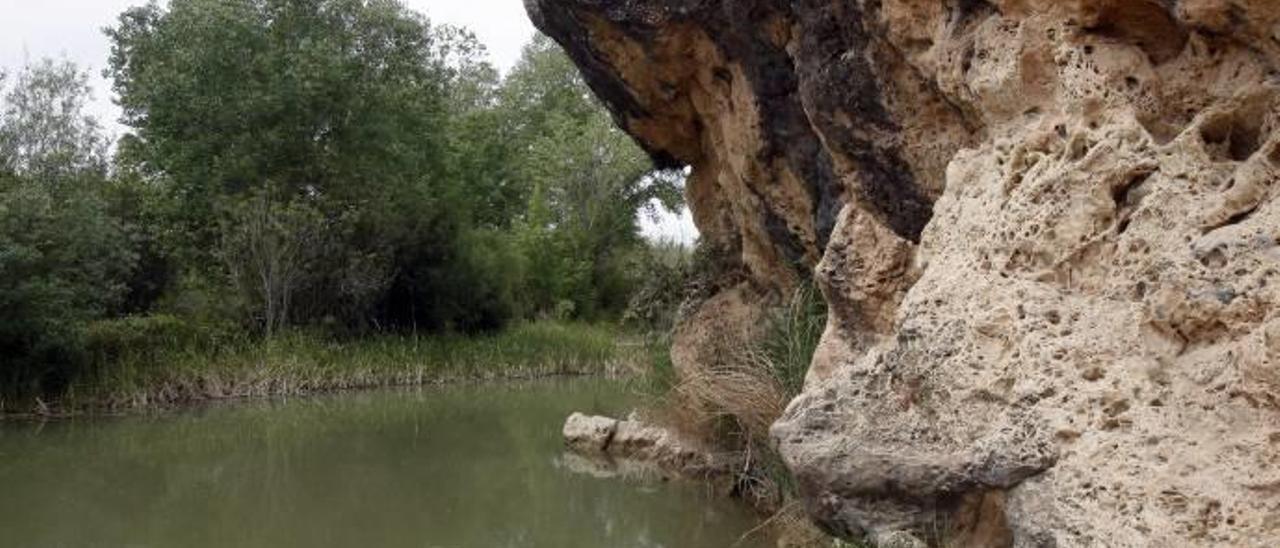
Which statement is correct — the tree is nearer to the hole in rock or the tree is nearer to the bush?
the bush

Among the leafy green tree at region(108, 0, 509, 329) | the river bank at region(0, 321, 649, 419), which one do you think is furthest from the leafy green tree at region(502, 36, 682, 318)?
the leafy green tree at region(108, 0, 509, 329)

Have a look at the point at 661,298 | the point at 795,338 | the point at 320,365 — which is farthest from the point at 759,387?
the point at 320,365

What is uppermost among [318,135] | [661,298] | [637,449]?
[318,135]

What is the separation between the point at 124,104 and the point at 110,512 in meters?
15.0

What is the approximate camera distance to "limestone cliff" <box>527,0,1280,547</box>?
336 centimetres

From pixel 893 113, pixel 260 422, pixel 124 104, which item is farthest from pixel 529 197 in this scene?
pixel 893 113

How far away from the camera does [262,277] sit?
20156mm

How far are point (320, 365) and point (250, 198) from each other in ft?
10.9

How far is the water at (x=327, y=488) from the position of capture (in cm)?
860

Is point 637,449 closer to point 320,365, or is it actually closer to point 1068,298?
point 1068,298

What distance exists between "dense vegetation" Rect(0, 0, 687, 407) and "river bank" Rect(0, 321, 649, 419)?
0.12 m

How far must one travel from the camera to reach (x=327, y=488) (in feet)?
34.8

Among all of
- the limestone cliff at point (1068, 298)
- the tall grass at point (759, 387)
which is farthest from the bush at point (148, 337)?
the limestone cliff at point (1068, 298)

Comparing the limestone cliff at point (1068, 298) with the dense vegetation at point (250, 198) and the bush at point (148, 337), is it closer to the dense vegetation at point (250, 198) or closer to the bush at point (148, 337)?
the dense vegetation at point (250, 198)
